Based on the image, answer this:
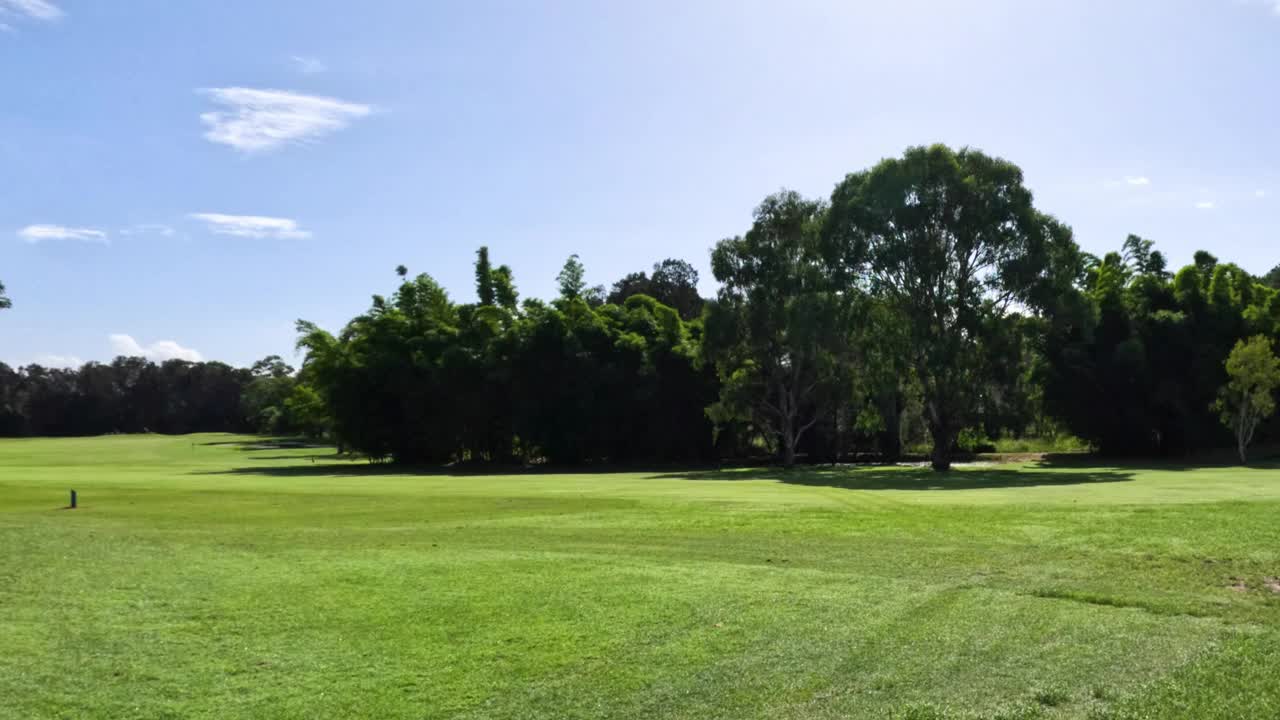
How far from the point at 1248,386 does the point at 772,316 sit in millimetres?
27111

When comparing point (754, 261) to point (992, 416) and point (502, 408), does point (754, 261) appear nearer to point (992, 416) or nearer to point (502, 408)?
point (992, 416)

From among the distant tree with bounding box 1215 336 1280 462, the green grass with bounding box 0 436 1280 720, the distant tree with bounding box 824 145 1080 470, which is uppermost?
the distant tree with bounding box 824 145 1080 470

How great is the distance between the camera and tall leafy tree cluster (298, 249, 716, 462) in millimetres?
65938

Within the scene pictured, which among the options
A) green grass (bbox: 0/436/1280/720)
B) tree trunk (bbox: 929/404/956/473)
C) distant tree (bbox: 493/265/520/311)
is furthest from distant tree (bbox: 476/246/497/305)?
green grass (bbox: 0/436/1280/720)

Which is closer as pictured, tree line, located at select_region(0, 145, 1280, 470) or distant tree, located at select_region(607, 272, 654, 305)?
tree line, located at select_region(0, 145, 1280, 470)

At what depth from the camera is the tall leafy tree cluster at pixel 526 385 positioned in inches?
2596

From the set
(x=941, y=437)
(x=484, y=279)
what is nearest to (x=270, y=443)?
(x=484, y=279)

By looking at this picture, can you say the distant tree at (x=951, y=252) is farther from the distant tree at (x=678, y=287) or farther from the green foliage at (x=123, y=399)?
the green foliage at (x=123, y=399)

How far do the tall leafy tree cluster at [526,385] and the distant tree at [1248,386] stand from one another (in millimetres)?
31141

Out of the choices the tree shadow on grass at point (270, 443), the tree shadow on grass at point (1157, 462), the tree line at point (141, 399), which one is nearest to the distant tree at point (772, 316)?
the tree shadow on grass at point (1157, 462)

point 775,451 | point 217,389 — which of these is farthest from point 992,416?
point 217,389

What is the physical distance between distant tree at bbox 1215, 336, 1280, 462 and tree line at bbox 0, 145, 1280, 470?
0.18m

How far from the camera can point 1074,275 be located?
53.4 meters

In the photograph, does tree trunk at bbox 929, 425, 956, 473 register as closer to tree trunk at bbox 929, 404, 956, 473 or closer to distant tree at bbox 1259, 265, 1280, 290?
tree trunk at bbox 929, 404, 956, 473
